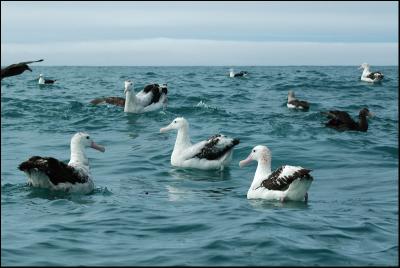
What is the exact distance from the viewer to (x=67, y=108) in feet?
93.1

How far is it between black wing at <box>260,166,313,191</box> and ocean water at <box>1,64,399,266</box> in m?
0.39

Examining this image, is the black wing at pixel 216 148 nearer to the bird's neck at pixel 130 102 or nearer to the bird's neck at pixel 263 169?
the bird's neck at pixel 263 169

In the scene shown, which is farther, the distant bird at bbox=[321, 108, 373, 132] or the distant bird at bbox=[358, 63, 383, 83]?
the distant bird at bbox=[358, 63, 383, 83]

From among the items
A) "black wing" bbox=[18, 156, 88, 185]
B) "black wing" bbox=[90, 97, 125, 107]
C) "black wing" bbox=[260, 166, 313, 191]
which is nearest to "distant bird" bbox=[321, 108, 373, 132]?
"black wing" bbox=[90, 97, 125, 107]

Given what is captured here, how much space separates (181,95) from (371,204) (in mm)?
22832

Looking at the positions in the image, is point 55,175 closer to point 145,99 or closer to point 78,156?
point 78,156

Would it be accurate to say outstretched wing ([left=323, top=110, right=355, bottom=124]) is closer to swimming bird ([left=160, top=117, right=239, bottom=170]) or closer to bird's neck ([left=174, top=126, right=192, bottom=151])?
swimming bird ([left=160, top=117, right=239, bottom=170])

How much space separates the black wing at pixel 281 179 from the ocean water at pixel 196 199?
1.27ft

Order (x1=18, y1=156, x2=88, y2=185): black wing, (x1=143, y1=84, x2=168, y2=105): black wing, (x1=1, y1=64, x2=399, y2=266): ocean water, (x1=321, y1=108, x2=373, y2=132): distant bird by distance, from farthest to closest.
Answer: (x1=143, y1=84, x2=168, y2=105): black wing, (x1=321, y1=108, x2=373, y2=132): distant bird, (x1=18, y1=156, x2=88, y2=185): black wing, (x1=1, y1=64, x2=399, y2=266): ocean water

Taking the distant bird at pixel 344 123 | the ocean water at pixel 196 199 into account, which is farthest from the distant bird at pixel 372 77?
the distant bird at pixel 344 123

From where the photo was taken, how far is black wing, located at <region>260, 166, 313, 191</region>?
43.3ft

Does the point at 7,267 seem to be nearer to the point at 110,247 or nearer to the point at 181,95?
the point at 110,247

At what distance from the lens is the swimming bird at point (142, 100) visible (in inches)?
1124

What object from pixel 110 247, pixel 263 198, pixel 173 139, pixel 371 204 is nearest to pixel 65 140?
pixel 173 139
